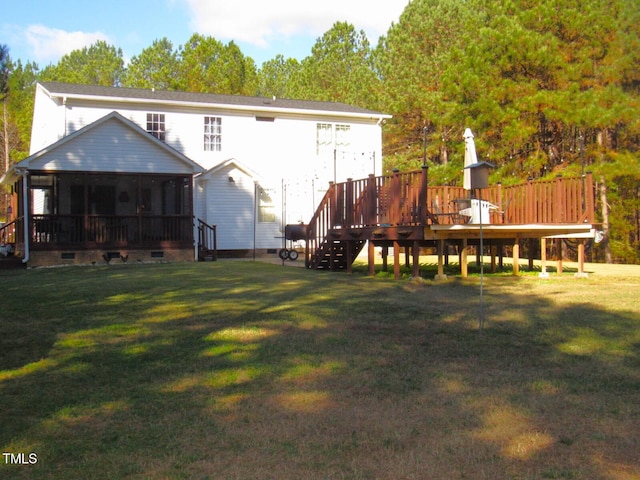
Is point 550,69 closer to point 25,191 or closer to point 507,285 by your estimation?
point 507,285

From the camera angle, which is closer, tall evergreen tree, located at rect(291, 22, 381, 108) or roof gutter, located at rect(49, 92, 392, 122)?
roof gutter, located at rect(49, 92, 392, 122)

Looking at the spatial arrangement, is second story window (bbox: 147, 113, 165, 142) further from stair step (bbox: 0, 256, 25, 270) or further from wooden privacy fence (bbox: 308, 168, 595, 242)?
wooden privacy fence (bbox: 308, 168, 595, 242)

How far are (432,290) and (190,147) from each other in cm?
1635

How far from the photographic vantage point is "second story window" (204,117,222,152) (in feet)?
88.4

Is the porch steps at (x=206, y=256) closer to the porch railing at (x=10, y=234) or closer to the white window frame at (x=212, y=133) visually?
the white window frame at (x=212, y=133)

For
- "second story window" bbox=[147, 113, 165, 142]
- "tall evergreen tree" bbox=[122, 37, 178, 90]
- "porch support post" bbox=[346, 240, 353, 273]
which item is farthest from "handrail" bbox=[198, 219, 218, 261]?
"tall evergreen tree" bbox=[122, 37, 178, 90]

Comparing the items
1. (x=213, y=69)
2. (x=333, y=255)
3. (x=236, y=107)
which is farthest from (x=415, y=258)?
(x=213, y=69)

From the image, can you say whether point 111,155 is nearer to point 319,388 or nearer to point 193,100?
point 193,100

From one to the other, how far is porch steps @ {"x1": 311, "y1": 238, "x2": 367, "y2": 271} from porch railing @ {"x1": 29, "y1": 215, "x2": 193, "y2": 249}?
6.02m

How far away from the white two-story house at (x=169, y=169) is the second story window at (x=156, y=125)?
39mm

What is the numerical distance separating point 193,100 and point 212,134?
144cm

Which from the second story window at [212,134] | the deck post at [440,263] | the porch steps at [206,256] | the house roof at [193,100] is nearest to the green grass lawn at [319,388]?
the deck post at [440,263]

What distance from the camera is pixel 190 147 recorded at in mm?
26625

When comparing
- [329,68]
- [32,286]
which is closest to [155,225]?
[32,286]
